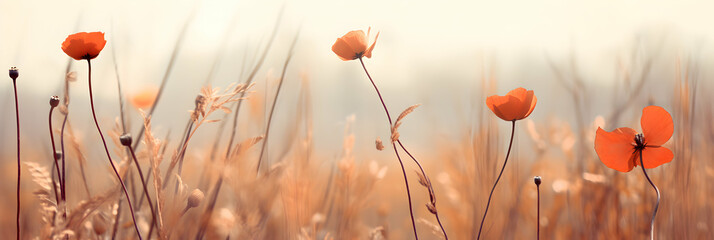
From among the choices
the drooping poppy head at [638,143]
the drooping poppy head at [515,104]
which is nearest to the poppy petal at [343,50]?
the drooping poppy head at [515,104]

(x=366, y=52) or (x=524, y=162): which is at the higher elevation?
(x=366, y=52)

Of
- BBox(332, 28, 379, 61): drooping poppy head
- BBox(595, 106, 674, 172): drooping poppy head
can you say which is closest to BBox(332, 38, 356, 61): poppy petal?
BBox(332, 28, 379, 61): drooping poppy head

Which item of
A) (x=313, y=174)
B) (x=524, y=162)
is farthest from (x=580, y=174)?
(x=313, y=174)

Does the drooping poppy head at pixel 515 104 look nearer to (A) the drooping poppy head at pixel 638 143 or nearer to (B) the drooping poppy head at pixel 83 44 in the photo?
(A) the drooping poppy head at pixel 638 143

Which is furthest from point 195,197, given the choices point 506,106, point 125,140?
point 506,106

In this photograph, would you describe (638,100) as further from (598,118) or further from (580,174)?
(580,174)

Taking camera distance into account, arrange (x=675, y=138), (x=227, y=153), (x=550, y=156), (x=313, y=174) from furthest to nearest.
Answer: (x=550, y=156)
(x=675, y=138)
(x=313, y=174)
(x=227, y=153)
